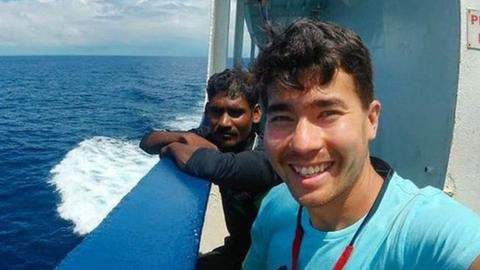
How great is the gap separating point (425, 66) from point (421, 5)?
0.33m

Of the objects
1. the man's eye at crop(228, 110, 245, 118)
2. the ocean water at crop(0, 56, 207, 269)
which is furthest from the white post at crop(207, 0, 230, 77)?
the ocean water at crop(0, 56, 207, 269)

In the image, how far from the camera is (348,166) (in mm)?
1021

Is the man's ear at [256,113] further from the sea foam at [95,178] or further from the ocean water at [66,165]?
the ocean water at [66,165]

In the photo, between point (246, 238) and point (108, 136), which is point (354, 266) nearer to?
point (246, 238)

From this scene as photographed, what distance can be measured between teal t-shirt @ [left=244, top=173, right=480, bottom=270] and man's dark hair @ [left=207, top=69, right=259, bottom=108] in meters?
1.07

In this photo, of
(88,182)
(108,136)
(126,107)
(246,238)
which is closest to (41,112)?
(126,107)

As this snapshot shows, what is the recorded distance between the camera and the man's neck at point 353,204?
107 centimetres

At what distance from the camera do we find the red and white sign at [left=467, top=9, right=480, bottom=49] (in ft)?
6.47

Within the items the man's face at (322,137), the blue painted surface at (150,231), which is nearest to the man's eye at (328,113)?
the man's face at (322,137)

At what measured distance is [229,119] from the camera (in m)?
2.22

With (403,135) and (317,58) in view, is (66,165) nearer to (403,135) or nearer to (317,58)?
(403,135)

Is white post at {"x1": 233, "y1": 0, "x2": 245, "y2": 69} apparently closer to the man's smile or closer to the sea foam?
the sea foam

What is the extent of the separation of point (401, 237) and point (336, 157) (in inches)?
8.5

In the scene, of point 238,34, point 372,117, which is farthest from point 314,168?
point 238,34
